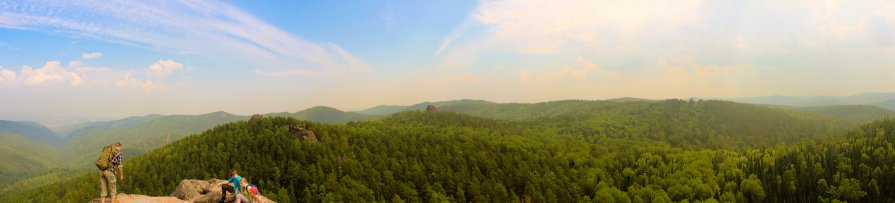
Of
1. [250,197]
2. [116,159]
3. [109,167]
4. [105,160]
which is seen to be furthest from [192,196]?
[250,197]

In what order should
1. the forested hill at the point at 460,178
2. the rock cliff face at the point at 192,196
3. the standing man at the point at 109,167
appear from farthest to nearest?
1. the forested hill at the point at 460,178
2. the rock cliff face at the point at 192,196
3. the standing man at the point at 109,167

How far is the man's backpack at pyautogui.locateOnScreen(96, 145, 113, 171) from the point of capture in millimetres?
36594

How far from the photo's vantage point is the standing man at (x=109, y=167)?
3672 cm

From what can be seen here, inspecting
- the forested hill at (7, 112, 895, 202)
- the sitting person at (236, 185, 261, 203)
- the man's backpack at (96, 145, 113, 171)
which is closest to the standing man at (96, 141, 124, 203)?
the man's backpack at (96, 145, 113, 171)

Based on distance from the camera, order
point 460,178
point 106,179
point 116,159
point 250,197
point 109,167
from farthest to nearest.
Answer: point 460,178, point 250,197, point 116,159, point 109,167, point 106,179

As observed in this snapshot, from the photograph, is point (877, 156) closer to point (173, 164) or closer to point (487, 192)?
point (487, 192)

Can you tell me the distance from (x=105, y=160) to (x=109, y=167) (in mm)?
935

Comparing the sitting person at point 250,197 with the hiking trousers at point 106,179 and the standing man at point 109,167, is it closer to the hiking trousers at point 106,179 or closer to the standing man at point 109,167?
the standing man at point 109,167

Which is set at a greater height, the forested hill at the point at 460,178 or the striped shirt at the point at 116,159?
the striped shirt at the point at 116,159

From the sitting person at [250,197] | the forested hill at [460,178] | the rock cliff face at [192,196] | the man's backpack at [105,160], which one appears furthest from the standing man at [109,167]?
the forested hill at [460,178]

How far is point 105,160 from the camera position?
3709cm

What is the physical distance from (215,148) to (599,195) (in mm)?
164810

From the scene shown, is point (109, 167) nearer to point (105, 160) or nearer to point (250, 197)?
point (105, 160)

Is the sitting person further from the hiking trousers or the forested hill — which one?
the forested hill
